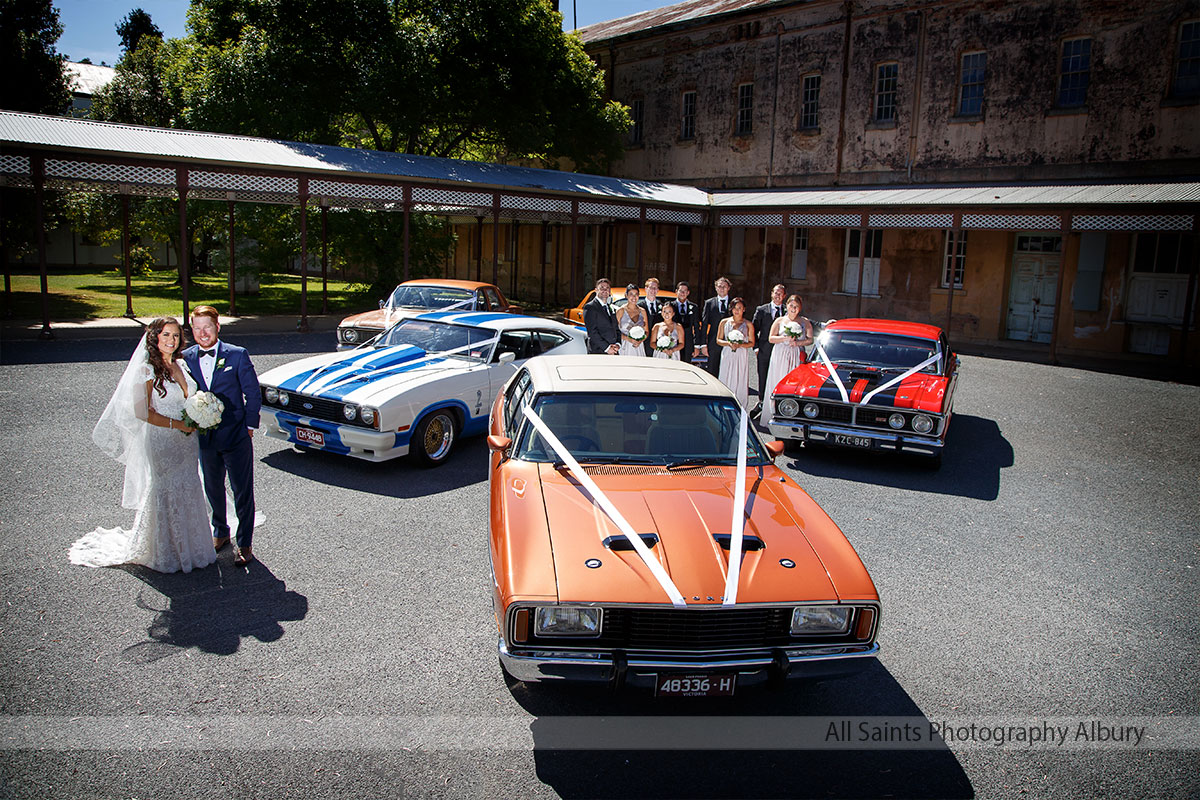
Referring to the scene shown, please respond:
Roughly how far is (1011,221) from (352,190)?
16.0m

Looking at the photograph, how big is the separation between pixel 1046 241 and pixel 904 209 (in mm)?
4036

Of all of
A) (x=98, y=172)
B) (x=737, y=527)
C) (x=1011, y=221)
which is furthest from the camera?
(x=1011, y=221)

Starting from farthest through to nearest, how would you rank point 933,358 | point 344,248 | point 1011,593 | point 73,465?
point 344,248, point 933,358, point 73,465, point 1011,593

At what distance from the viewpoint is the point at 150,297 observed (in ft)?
80.4

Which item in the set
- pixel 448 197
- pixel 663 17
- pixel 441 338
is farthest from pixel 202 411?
pixel 663 17

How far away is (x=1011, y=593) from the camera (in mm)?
5656

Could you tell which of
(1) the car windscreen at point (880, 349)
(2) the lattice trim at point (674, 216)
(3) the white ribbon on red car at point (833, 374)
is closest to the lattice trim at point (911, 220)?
(2) the lattice trim at point (674, 216)

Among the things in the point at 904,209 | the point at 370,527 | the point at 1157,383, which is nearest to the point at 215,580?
the point at 370,527

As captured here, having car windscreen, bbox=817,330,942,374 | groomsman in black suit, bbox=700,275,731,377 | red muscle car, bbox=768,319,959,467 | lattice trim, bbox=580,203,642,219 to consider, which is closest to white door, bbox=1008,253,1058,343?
lattice trim, bbox=580,203,642,219

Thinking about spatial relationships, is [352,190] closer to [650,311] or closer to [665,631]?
[650,311]

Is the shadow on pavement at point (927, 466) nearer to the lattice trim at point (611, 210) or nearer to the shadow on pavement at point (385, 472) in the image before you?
the shadow on pavement at point (385, 472)

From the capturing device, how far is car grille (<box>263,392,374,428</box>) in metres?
7.59

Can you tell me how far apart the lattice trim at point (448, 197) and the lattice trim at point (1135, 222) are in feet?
46.8

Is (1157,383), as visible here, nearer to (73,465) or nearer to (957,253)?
(957,253)
